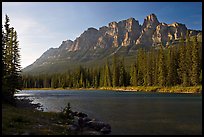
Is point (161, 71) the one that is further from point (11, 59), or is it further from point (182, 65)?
point (11, 59)

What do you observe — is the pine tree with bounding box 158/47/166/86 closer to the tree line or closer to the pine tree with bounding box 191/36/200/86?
the pine tree with bounding box 191/36/200/86

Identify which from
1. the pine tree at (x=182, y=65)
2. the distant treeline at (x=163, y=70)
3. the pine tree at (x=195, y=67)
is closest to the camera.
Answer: the pine tree at (x=195, y=67)

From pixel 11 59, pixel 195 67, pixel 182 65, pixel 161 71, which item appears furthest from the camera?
pixel 161 71

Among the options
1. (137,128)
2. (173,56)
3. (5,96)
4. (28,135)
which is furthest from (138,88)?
(28,135)

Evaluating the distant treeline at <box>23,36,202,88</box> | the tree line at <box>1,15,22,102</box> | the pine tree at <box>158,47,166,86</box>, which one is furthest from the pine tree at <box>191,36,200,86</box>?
the tree line at <box>1,15,22,102</box>

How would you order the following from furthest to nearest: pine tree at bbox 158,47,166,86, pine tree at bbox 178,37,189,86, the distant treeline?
pine tree at bbox 158,47,166,86
pine tree at bbox 178,37,189,86
the distant treeline

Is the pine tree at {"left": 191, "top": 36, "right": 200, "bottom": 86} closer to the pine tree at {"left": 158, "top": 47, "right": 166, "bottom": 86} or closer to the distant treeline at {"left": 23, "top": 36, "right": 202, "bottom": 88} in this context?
the distant treeline at {"left": 23, "top": 36, "right": 202, "bottom": 88}

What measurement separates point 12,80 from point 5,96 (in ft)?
33.1

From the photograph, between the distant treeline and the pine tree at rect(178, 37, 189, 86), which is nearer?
the distant treeline

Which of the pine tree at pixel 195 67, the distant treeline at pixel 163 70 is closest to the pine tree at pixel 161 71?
the distant treeline at pixel 163 70

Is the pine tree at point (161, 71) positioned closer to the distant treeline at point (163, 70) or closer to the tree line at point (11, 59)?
the distant treeline at point (163, 70)

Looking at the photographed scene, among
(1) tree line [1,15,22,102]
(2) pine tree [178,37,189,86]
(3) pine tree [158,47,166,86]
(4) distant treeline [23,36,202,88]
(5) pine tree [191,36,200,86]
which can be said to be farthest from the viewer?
(3) pine tree [158,47,166,86]

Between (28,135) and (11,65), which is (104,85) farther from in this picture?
(28,135)

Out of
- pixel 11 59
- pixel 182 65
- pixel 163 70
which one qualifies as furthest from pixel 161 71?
pixel 11 59
